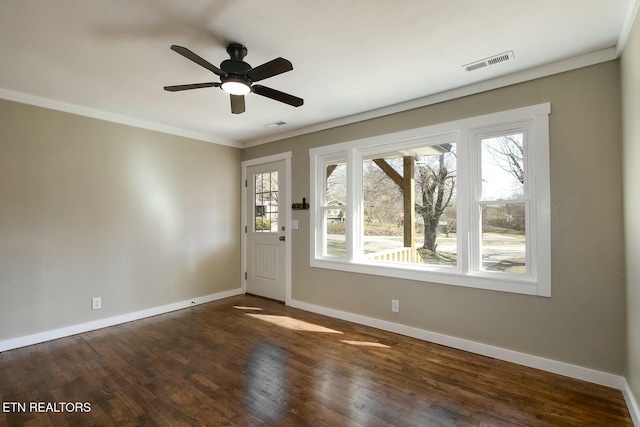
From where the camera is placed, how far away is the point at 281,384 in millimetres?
2354

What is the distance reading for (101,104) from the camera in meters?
3.38

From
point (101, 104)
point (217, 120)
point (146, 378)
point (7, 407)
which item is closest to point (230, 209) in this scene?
point (217, 120)

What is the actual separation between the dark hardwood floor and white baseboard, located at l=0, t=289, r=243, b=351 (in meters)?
0.09

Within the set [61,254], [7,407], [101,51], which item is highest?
[101,51]

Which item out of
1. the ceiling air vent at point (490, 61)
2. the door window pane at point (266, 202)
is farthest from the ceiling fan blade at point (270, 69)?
the door window pane at point (266, 202)

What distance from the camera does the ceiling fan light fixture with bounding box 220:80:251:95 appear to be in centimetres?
221

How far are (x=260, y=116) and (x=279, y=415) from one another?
123 inches

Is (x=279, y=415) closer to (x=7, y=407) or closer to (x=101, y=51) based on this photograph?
(x=7, y=407)

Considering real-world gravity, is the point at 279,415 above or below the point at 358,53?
below

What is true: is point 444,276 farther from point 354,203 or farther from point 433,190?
point 354,203

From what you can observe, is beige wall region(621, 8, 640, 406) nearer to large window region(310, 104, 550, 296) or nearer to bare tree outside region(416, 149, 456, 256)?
large window region(310, 104, 550, 296)

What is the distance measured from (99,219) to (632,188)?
4882 millimetres

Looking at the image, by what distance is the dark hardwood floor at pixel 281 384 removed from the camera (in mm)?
1983

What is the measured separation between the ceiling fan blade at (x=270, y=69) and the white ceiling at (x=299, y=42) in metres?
0.25
